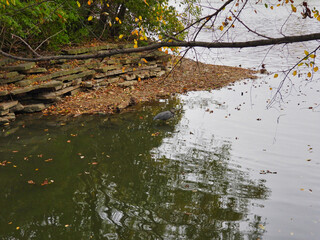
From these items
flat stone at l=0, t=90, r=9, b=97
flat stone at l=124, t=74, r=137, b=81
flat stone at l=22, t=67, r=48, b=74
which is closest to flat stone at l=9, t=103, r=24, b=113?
flat stone at l=0, t=90, r=9, b=97

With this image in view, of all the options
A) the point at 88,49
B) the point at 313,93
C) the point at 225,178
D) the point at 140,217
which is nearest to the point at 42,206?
the point at 140,217

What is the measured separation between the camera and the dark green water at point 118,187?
5.20 meters

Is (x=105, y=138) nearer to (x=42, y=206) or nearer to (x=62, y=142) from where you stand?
(x=62, y=142)

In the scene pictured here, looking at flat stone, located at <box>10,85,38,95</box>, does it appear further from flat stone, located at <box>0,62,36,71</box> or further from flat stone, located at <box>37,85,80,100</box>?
flat stone, located at <box>0,62,36,71</box>

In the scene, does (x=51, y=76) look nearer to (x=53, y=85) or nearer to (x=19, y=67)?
(x=53, y=85)

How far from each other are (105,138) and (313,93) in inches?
393

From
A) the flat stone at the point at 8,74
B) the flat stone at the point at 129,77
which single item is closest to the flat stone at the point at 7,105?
the flat stone at the point at 8,74

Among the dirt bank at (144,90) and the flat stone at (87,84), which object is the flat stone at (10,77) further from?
the flat stone at (87,84)

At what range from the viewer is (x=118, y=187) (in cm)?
645

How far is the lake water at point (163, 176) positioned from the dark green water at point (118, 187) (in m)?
0.02

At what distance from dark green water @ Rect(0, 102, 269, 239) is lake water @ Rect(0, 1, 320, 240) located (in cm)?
2

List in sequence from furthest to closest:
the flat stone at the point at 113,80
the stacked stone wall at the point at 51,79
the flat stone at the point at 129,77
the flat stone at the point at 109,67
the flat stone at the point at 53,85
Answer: the flat stone at the point at 129,77 < the flat stone at the point at 113,80 < the flat stone at the point at 109,67 < the flat stone at the point at 53,85 < the stacked stone wall at the point at 51,79

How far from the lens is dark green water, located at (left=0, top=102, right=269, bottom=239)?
520cm

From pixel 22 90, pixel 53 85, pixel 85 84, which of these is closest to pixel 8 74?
pixel 22 90
